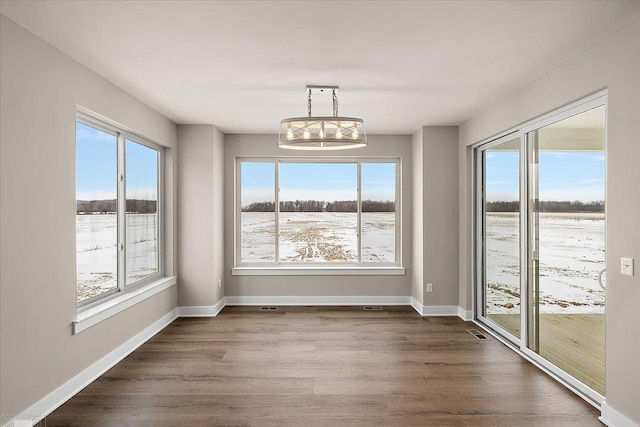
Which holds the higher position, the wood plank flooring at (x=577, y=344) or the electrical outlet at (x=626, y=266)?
the electrical outlet at (x=626, y=266)

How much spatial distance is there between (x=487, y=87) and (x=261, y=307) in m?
4.09

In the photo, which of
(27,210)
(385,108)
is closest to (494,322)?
(385,108)

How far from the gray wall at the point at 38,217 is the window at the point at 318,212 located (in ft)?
9.67

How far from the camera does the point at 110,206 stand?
4016 millimetres

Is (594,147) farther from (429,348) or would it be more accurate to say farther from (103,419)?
(103,419)

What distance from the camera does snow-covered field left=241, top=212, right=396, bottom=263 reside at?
6.28m

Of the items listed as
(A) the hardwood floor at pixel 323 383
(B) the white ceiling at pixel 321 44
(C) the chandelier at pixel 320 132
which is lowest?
(A) the hardwood floor at pixel 323 383

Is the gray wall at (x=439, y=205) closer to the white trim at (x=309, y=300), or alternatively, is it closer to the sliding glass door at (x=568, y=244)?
the white trim at (x=309, y=300)

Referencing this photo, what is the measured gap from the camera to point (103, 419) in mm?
2766

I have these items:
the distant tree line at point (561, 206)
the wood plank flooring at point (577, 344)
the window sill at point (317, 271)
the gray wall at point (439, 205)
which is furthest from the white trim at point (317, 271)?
the wood plank flooring at point (577, 344)

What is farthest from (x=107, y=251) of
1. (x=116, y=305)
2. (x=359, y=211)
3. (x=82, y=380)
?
(x=359, y=211)

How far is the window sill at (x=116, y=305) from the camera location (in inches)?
129

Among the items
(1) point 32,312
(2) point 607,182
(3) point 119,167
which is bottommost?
(1) point 32,312

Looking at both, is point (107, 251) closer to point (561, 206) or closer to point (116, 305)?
point (116, 305)
